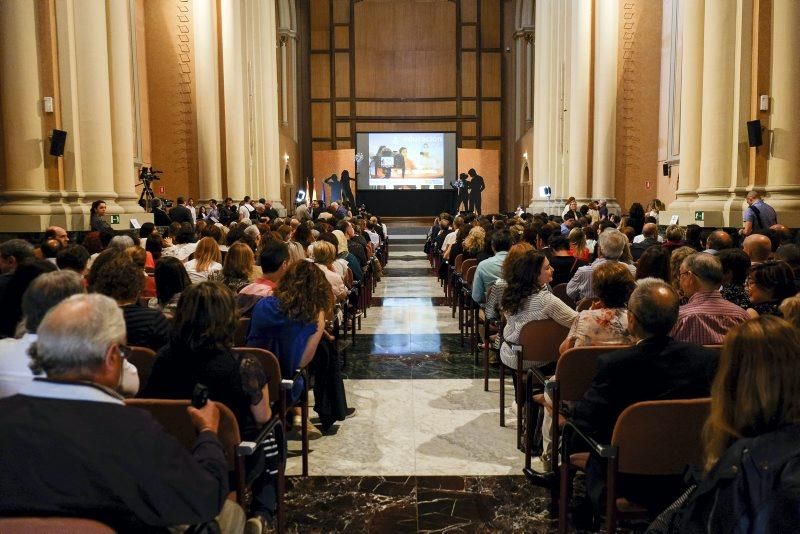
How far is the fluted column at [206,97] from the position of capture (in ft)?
57.7

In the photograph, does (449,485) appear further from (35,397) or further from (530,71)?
(530,71)

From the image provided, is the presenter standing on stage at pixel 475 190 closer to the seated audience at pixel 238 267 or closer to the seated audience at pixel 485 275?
the seated audience at pixel 485 275

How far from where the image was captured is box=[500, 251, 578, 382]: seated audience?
16.9ft

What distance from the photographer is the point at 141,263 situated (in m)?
5.57

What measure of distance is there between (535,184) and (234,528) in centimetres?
2295

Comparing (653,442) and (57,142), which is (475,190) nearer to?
Answer: (57,142)

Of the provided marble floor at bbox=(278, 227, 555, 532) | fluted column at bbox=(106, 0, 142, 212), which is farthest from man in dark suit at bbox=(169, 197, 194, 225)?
marble floor at bbox=(278, 227, 555, 532)

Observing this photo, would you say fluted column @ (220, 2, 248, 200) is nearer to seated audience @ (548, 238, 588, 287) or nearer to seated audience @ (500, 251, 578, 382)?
seated audience @ (548, 238, 588, 287)

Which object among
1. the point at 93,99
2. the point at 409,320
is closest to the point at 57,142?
the point at 93,99

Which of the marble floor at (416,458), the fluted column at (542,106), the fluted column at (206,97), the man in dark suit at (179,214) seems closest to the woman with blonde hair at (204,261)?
the marble floor at (416,458)

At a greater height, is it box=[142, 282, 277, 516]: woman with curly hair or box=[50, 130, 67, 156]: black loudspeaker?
box=[50, 130, 67, 156]: black loudspeaker

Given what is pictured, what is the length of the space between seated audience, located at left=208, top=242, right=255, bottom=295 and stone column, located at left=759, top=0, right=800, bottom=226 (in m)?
6.86

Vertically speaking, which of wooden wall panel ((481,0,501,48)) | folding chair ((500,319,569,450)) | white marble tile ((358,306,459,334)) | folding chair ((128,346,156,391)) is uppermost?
wooden wall panel ((481,0,501,48))

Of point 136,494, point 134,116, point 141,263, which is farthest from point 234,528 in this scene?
point 134,116
